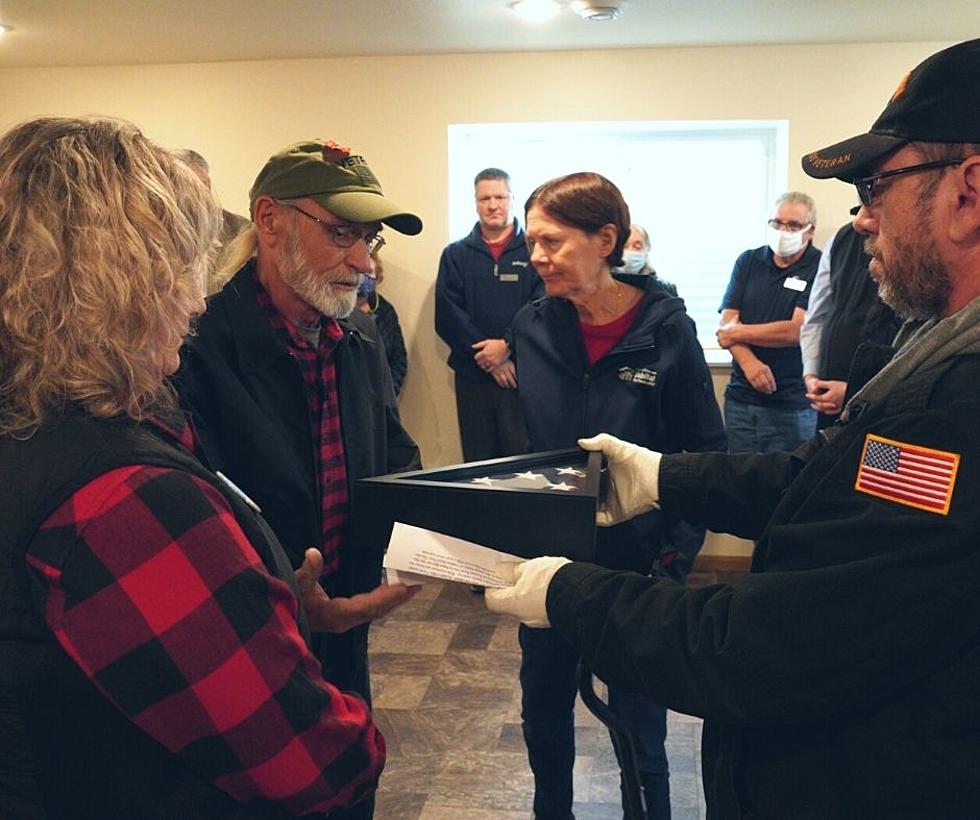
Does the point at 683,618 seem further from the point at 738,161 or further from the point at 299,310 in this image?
the point at 738,161

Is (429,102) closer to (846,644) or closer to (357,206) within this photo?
(357,206)

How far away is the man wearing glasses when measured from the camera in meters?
1.57

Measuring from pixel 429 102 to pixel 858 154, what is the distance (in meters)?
3.93

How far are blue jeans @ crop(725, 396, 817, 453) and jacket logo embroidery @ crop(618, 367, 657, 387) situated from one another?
227cm

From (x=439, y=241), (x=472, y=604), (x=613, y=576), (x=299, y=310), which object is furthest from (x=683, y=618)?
(x=439, y=241)

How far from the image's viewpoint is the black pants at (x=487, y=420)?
15.0 feet

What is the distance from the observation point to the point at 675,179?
201 inches

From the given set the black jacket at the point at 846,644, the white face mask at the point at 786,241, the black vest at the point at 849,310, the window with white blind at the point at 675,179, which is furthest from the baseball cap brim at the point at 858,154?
the window with white blind at the point at 675,179

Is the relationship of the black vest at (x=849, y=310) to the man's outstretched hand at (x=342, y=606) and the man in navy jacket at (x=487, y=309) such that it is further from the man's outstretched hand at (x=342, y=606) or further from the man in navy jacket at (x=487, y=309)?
the man's outstretched hand at (x=342, y=606)

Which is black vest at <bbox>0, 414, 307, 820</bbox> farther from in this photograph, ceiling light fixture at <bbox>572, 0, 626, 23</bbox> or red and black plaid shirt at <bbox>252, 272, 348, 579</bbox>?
ceiling light fixture at <bbox>572, 0, 626, 23</bbox>

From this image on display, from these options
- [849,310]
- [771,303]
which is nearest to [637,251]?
[771,303]

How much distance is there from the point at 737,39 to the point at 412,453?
10.9ft

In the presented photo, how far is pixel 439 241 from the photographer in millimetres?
4867

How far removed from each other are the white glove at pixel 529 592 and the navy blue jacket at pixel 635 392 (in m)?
0.66
